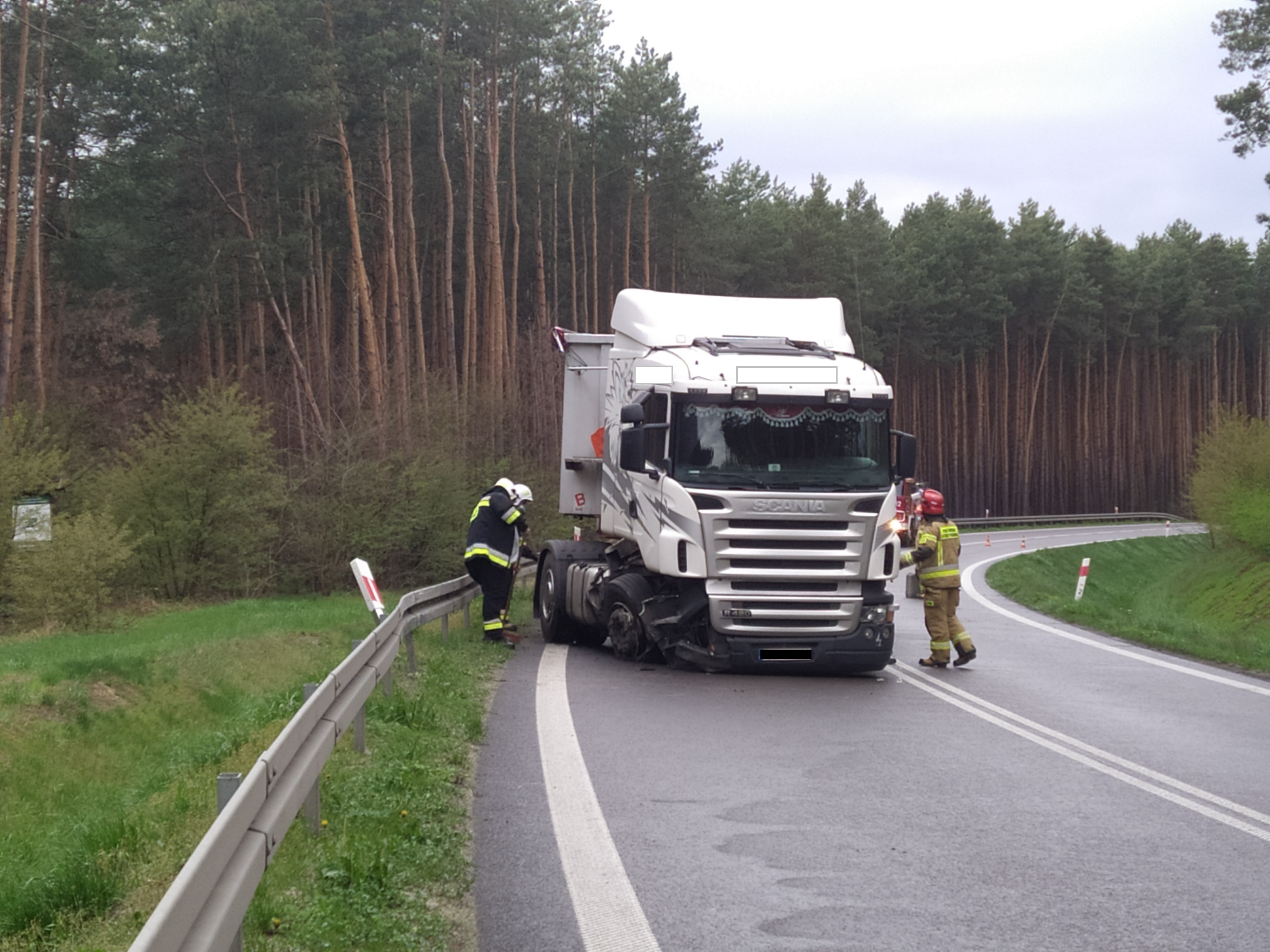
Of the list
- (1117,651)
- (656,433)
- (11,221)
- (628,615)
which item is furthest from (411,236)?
(656,433)

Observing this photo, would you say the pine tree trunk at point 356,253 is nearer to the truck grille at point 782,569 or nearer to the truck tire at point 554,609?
the truck tire at point 554,609

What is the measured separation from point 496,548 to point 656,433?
10.0ft

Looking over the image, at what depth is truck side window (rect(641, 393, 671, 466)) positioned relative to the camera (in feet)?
42.1

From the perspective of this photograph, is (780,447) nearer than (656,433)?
Yes

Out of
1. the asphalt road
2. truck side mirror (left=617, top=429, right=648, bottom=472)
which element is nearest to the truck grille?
the asphalt road

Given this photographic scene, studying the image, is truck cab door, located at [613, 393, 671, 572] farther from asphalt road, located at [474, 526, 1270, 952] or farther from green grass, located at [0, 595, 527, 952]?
green grass, located at [0, 595, 527, 952]

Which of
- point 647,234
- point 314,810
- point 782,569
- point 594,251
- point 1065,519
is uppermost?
point 647,234

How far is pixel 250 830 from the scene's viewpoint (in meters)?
4.53

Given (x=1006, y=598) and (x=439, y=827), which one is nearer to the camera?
(x=439, y=827)

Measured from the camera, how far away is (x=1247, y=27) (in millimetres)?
30500

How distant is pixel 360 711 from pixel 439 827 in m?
1.92

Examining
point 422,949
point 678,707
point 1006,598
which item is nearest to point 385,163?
point 1006,598

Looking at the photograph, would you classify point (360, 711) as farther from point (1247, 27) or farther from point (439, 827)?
point (1247, 27)

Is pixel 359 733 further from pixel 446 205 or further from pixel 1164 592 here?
pixel 446 205
